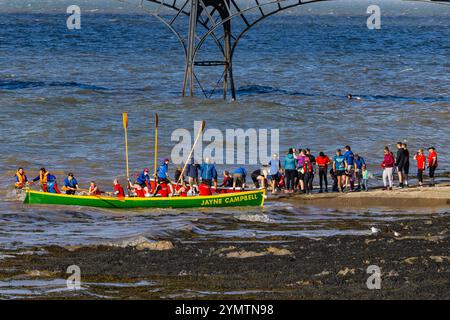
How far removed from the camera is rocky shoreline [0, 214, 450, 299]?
67.6 ft

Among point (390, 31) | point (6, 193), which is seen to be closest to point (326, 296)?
point (6, 193)

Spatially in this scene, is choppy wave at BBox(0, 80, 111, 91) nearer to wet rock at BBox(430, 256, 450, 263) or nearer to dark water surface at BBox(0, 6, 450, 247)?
dark water surface at BBox(0, 6, 450, 247)

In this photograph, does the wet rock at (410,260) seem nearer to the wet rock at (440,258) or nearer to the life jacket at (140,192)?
the wet rock at (440,258)

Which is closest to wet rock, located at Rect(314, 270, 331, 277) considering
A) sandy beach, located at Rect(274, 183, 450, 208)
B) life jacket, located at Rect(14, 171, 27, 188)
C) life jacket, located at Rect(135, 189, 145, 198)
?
sandy beach, located at Rect(274, 183, 450, 208)

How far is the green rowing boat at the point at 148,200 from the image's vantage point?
31766 mm

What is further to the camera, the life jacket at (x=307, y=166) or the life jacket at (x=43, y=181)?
the life jacket at (x=307, y=166)

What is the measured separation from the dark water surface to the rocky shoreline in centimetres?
183

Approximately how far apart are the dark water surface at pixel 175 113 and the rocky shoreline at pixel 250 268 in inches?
72.0

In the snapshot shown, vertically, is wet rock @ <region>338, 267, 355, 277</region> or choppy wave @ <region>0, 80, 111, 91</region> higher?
choppy wave @ <region>0, 80, 111, 91</region>


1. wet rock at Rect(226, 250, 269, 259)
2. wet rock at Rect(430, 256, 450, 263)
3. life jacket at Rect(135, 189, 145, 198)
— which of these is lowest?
wet rock at Rect(226, 250, 269, 259)

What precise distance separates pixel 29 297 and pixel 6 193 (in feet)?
50.6

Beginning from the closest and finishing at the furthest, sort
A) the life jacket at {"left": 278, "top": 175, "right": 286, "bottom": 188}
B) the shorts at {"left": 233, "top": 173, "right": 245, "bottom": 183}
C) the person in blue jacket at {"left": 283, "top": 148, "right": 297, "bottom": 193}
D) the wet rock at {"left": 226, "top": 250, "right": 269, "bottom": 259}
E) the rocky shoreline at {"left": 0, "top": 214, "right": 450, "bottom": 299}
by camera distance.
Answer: the rocky shoreline at {"left": 0, "top": 214, "right": 450, "bottom": 299}
the wet rock at {"left": 226, "top": 250, "right": 269, "bottom": 259}
the person in blue jacket at {"left": 283, "top": 148, "right": 297, "bottom": 193}
the shorts at {"left": 233, "top": 173, "right": 245, "bottom": 183}
the life jacket at {"left": 278, "top": 175, "right": 286, "bottom": 188}

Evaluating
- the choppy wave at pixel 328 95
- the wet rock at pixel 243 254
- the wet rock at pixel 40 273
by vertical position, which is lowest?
the wet rock at pixel 40 273

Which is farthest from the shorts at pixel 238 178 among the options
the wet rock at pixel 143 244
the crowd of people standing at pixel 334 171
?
the wet rock at pixel 143 244
